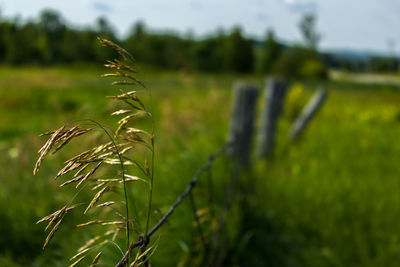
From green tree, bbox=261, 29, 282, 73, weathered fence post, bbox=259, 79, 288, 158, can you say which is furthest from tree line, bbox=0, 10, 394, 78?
weathered fence post, bbox=259, 79, 288, 158

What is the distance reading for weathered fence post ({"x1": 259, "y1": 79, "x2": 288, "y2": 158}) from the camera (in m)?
4.87

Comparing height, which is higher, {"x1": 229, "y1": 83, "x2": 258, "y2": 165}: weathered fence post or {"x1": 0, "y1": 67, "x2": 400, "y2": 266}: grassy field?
{"x1": 229, "y1": 83, "x2": 258, "y2": 165}: weathered fence post

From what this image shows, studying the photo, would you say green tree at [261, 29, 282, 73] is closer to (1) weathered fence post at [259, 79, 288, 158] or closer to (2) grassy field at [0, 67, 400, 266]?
(1) weathered fence post at [259, 79, 288, 158]

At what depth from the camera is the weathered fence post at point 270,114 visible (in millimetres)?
4874

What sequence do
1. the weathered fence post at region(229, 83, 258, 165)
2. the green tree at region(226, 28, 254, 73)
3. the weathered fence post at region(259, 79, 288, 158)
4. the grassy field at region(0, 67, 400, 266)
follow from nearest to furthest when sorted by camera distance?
the grassy field at region(0, 67, 400, 266) → the weathered fence post at region(229, 83, 258, 165) → the weathered fence post at region(259, 79, 288, 158) → the green tree at region(226, 28, 254, 73)

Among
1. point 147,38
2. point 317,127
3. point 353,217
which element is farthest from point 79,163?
point 147,38

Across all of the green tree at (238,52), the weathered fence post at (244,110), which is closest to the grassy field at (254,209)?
the weathered fence post at (244,110)

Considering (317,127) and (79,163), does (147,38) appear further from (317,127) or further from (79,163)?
(79,163)

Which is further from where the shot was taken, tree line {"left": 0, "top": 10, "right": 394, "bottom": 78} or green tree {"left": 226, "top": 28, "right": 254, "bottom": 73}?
green tree {"left": 226, "top": 28, "right": 254, "bottom": 73}

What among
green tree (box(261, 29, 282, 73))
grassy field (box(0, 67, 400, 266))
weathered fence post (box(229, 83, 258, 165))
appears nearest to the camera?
grassy field (box(0, 67, 400, 266))

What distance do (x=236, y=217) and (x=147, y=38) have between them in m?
39.5

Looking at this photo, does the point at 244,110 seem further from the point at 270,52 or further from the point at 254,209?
the point at 270,52

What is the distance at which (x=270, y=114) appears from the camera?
493 centimetres

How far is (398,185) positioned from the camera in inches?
155
